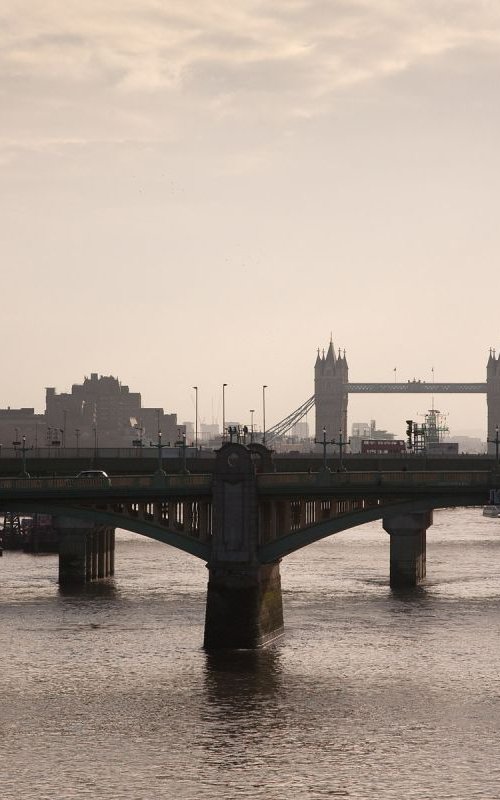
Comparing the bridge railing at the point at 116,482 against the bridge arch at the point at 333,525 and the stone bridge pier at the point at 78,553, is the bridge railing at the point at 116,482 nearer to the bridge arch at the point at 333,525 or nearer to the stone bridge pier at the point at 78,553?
the bridge arch at the point at 333,525

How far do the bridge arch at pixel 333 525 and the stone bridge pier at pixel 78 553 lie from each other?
39579 mm

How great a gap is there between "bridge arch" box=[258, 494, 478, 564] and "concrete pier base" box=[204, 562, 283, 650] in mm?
1104

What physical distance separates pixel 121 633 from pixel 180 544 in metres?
7.61

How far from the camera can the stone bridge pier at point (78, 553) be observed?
126625 millimetres

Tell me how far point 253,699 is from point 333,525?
18125mm

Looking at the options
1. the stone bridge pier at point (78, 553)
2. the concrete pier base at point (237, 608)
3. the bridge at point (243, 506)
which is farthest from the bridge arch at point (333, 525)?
the stone bridge pier at point (78, 553)

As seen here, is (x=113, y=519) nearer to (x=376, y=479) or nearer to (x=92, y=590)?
(x=376, y=479)

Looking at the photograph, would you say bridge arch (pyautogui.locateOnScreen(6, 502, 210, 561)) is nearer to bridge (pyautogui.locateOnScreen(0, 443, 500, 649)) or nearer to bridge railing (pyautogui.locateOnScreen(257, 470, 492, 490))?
bridge (pyautogui.locateOnScreen(0, 443, 500, 649))

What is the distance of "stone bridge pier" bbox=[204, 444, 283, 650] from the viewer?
86.5 meters

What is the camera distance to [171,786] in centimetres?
5981

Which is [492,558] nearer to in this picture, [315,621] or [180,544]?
[315,621]

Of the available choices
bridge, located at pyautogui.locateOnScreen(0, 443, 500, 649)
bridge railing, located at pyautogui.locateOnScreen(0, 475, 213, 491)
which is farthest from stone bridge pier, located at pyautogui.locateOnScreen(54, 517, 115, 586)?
bridge railing, located at pyautogui.locateOnScreen(0, 475, 213, 491)

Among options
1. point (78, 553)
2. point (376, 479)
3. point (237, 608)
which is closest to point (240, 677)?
point (237, 608)

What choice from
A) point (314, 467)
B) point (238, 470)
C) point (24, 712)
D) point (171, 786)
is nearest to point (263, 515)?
point (238, 470)
